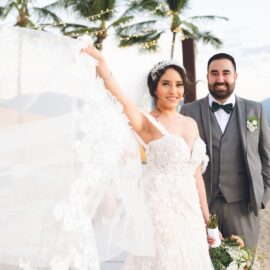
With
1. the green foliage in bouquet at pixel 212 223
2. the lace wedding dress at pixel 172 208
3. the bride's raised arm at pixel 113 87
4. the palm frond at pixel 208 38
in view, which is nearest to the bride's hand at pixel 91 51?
the bride's raised arm at pixel 113 87

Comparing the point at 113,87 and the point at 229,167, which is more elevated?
the point at 113,87

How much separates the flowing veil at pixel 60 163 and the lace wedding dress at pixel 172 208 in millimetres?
275

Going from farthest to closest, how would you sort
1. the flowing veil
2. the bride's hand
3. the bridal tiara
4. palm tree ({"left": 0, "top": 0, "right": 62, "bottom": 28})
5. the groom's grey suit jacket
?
palm tree ({"left": 0, "top": 0, "right": 62, "bottom": 28}) < the groom's grey suit jacket < the bridal tiara < the bride's hand < the flowing veil

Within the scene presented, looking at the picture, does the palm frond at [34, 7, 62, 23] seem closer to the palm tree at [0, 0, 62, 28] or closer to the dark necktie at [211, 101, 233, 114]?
the palm tree at [0, 0, 62, 28]

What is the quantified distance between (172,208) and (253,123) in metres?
1.34

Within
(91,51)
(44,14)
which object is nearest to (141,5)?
(44,14)

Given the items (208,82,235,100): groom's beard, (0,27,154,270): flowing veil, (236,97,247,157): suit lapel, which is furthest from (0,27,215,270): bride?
(208,82,235,100): groom's beard

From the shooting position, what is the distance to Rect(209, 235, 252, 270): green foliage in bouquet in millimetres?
3363

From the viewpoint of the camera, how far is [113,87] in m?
2.78

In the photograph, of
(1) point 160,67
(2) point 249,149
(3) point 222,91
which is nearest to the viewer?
(1) point 160,67

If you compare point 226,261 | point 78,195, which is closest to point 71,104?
point 78,195

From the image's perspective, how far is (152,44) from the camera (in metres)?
27.2

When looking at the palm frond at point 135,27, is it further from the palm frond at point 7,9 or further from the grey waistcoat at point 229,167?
the grey waistcoat at point 229,167

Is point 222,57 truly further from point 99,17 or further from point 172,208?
point 99,17
